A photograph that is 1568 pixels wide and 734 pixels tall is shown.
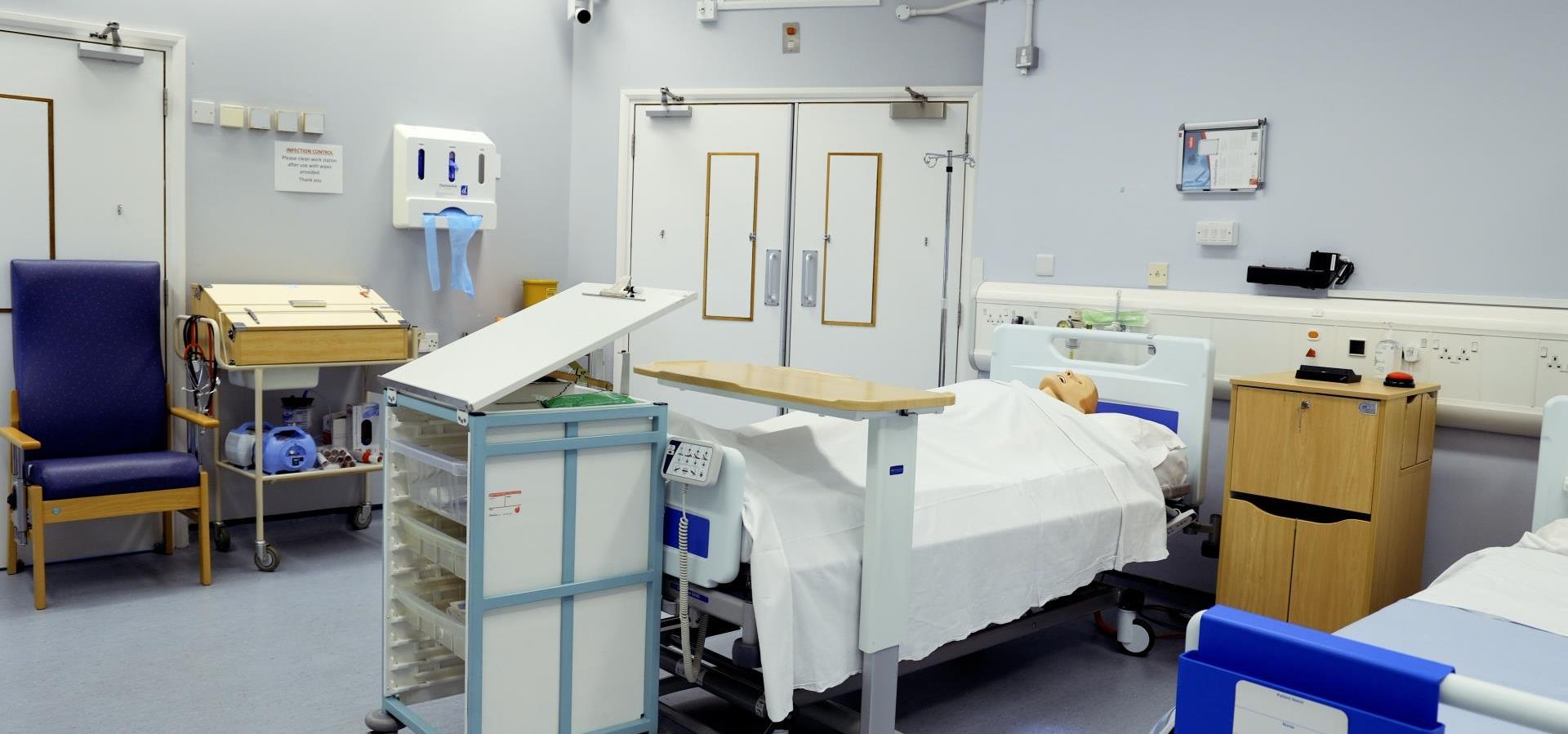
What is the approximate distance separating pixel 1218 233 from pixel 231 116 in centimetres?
417

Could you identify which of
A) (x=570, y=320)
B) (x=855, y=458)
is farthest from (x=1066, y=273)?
(x=570, y=320)

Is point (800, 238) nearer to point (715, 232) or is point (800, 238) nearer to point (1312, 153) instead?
point (715, 232)

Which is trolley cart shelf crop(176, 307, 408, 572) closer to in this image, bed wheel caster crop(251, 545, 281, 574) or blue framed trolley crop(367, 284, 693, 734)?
bed wheel caster crop(251, 545, 281, 574)

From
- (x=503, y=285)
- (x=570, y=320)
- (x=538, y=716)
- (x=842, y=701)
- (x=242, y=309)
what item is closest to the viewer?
(x=538, y=716)

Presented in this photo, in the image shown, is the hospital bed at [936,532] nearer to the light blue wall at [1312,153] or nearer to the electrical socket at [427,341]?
the light blue wall at [1312,153]

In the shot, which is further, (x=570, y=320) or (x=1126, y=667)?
(x=1126, y=667)

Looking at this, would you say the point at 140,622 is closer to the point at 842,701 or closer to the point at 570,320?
the point at 570,320

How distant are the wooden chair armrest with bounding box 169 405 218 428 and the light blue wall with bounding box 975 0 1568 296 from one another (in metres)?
3.20

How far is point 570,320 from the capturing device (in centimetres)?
283

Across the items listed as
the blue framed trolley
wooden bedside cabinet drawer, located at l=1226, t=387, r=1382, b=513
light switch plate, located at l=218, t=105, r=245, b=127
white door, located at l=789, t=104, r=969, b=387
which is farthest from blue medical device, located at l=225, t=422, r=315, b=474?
wooden bedside cabinet drawer, located at l=1226, t=387, r=1382, b=513

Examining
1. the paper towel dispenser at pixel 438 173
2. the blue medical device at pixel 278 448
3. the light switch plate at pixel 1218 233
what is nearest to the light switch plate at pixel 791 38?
the paper towel dispenser at pixel 438 173

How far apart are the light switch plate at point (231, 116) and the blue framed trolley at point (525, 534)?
2.72 m

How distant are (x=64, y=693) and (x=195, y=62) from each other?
282cm

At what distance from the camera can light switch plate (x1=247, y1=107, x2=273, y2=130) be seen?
4953mm
